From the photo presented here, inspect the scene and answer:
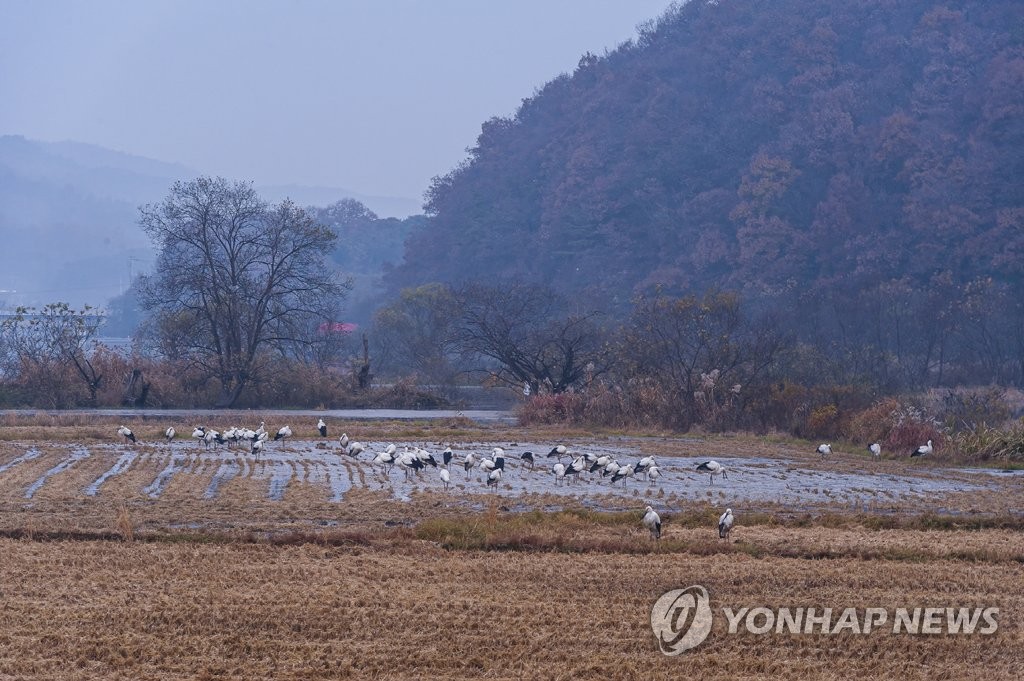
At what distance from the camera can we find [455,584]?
34.5ft

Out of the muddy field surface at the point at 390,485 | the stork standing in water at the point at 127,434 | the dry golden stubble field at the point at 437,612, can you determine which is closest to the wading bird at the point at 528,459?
the muddy field surface at the point at 390,485

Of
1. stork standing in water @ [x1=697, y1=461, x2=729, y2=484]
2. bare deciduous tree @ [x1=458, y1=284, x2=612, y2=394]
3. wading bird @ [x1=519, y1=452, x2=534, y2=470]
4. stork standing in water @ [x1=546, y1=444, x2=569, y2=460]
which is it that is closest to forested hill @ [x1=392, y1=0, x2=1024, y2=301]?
bare deciduous tree @ [x1=458, y1=284, x2=612, y2=394]

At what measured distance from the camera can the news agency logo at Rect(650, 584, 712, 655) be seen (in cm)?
883

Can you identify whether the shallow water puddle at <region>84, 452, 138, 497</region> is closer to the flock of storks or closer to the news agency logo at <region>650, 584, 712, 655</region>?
the flock of storks

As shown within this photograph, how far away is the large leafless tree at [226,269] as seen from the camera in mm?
39844

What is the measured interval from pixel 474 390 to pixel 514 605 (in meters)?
32.4

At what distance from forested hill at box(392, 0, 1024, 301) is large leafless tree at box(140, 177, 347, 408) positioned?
67.4ft

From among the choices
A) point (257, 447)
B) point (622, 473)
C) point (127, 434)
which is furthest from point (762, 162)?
point (622, 473)

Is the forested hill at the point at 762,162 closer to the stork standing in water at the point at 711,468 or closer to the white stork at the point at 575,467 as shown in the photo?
the stork standing in water at the point at 711,468

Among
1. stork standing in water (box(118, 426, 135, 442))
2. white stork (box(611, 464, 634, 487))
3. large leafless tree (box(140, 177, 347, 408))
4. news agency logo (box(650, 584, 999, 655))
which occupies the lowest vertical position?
news agency logo (box(650, 584, 999, 655))

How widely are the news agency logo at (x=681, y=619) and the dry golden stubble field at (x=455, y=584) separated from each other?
0.15 meters

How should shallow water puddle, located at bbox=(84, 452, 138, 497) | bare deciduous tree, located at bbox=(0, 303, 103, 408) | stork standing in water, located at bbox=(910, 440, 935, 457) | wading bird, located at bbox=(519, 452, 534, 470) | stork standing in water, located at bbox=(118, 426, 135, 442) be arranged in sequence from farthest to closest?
bare deciduous tree, located at bbox=(0, 303, 103, 408) → stork standing in water, located at bbox=(118, 426, 135, 442) → stork standing in water, located at bbox=(910, 440, 935, 457) → wading bird, located at bbox=(519, 452, 534, 470) → shallow water puddle, located at bbox=(84, 452, 138, 497)

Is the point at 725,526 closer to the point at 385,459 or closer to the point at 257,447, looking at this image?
the point at 385,459

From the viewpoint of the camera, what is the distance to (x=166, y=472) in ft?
62.7
